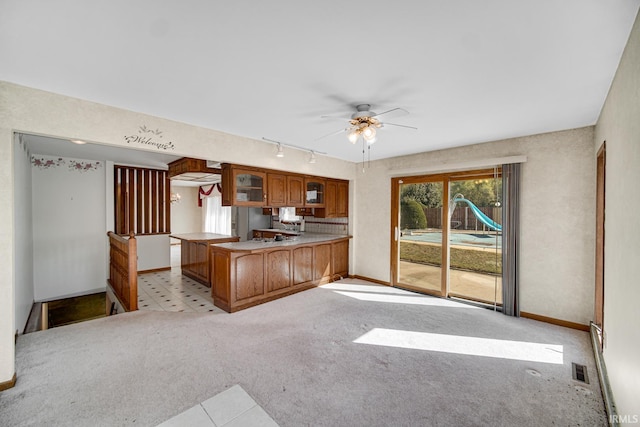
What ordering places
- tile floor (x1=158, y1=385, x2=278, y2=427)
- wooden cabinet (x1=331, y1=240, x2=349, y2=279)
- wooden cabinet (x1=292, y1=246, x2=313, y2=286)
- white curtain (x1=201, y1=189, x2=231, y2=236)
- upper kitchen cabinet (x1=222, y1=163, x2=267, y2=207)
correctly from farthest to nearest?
white curtain (x1=201, y1=189, x2=231, y2=236)
wooden cabinet (x1=331, y1=240, x2=349, y2=279)
wooden cabinet (x1=292, y1=246, x2=313, y2=286)
upper kitchen cabinet (x1=222, y1=163, x2=267, y2=207)
tile floor (x1=158, y1=385, x2=278, y2=427)

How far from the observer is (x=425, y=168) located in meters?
4.41

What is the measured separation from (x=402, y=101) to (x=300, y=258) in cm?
306

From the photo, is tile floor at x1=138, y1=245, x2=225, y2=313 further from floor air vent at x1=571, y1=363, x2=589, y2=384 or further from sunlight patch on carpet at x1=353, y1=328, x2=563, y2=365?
floor air vent at x1=571, y1=363, x2=589, y2=384

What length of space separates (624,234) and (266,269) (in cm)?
373

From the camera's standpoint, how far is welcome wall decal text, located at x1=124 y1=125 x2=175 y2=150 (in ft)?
8.96

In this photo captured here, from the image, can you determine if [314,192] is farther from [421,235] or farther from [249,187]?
[421,235]

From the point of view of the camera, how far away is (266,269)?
161 inches

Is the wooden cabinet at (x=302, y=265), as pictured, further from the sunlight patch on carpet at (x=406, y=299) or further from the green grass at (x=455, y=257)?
the green grass at (x=455, y=257)

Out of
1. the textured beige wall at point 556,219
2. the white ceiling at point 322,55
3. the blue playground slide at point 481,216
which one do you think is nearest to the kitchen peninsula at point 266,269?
the white ceiling at point 322,55

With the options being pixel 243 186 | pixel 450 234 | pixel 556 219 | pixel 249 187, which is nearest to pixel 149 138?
pixel 243 186

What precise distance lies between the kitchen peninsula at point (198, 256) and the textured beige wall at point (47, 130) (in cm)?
220

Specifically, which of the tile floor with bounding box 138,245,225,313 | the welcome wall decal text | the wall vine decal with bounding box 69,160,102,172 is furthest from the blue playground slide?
the wall vine decal with bounding box 69,160,102,172

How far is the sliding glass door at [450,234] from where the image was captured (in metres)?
3.97

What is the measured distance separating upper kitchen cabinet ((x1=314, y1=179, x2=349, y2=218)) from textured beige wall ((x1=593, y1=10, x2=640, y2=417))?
3.85 metres
